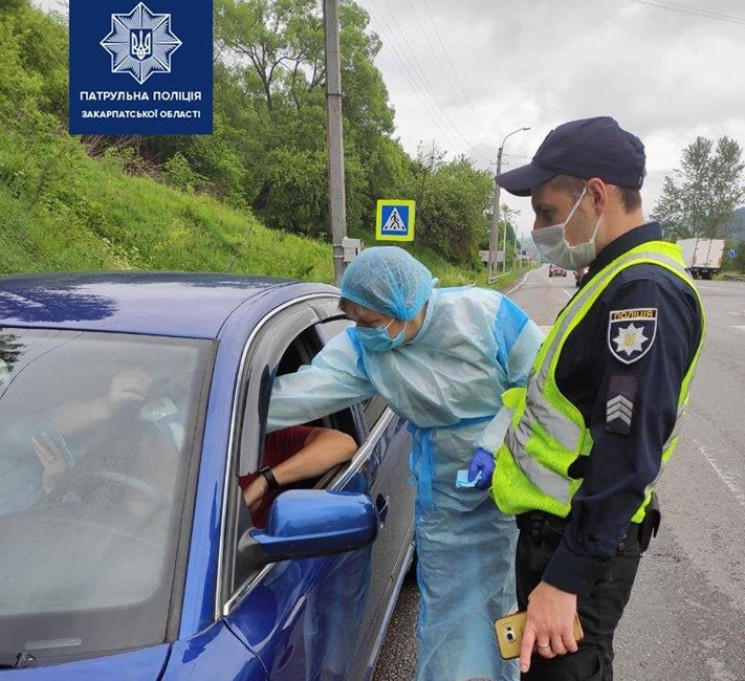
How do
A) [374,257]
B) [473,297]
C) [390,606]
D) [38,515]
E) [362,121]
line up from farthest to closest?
[362,121]
[390,606]
[473,297]
[374,257]
[38,515]

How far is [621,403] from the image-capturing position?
1.32 m

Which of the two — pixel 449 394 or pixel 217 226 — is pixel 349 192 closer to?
pixel 217 226

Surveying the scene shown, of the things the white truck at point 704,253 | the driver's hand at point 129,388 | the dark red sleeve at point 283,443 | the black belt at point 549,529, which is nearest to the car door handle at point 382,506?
the dark red sleeve at point 283,443

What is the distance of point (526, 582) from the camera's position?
169 cm

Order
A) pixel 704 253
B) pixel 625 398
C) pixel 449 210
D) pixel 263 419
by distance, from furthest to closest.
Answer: pixel 704 253 → pixel 449 210 → pixel 263 419 → pixel 625 398

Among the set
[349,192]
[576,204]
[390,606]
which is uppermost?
[349,192]

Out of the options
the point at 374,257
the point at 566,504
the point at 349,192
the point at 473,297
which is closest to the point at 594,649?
the point at 566,504

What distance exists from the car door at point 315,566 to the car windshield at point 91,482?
130mm

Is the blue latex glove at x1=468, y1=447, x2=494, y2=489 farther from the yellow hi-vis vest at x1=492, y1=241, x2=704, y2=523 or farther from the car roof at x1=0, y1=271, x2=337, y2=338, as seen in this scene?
the car roof at x1=0, y1=271, x2=337, y2=338

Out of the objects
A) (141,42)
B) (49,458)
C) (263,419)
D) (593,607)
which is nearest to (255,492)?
(263,419)

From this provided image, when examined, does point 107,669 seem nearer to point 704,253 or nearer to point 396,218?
point 396,218

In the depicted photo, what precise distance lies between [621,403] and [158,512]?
3.24 feet

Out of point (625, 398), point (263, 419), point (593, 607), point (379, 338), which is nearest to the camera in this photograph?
point (625, 398)

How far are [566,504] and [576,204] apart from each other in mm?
687
